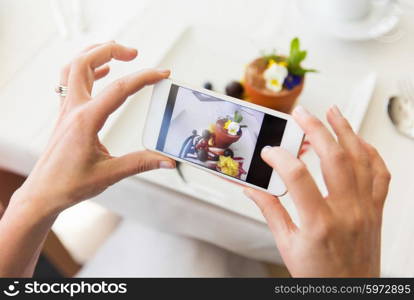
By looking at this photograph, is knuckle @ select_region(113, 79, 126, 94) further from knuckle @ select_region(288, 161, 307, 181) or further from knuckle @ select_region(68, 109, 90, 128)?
knuckle @ select_region(288, 161, 307, 181)

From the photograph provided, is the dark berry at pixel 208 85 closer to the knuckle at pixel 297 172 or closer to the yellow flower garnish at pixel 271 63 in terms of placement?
the yellow flower garnish at pixel 271 63

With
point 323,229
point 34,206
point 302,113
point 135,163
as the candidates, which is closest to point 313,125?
point 302,113

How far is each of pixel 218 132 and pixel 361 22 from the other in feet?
1.59

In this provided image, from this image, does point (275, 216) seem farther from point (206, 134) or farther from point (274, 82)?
point (274, 82)

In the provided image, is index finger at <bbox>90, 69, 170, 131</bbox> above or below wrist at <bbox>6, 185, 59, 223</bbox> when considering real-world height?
above

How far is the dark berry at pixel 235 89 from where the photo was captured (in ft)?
2.48

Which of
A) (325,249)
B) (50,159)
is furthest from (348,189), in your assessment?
(50,159)

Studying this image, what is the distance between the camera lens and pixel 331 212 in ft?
1.51

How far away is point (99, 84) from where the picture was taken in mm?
801

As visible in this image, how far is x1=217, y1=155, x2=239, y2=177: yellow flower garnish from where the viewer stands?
606 millimetres

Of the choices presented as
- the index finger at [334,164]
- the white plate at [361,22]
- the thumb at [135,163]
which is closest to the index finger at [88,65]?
the thumb at [135,163]

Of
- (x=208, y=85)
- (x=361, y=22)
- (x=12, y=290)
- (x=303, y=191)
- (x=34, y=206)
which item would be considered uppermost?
(x=361, y=22)

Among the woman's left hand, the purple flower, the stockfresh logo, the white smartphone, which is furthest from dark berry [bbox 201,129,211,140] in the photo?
the stockfresh logo

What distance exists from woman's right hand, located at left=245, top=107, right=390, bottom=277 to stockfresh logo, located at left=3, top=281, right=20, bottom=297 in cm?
38
